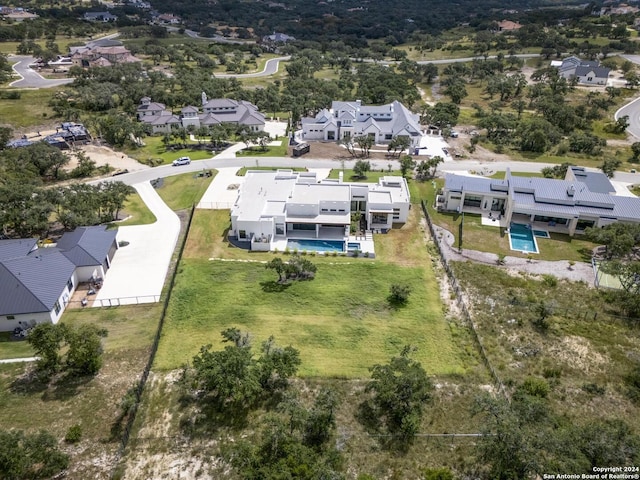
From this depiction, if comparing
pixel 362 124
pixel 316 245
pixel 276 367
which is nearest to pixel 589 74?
pixel 362 124

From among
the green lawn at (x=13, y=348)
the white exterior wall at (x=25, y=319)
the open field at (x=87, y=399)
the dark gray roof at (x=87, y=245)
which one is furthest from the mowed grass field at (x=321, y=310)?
the green lawn at (x=13, y=348)

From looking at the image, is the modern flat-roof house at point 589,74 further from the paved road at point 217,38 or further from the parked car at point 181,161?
the paved road at point 217,38

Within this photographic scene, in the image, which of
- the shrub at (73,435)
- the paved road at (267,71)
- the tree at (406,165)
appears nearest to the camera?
the shrub at (73,435)

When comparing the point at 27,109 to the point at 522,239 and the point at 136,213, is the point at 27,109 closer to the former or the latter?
the point at 136,213

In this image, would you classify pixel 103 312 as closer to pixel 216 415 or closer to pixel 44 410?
pixel 44 410

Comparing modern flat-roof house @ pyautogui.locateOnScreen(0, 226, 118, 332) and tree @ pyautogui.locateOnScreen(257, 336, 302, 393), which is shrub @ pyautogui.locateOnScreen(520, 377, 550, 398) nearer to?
tree @ pyautogui.locateOnScreen(257, 336, 302, 393)

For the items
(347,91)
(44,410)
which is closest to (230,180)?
(44,410)
